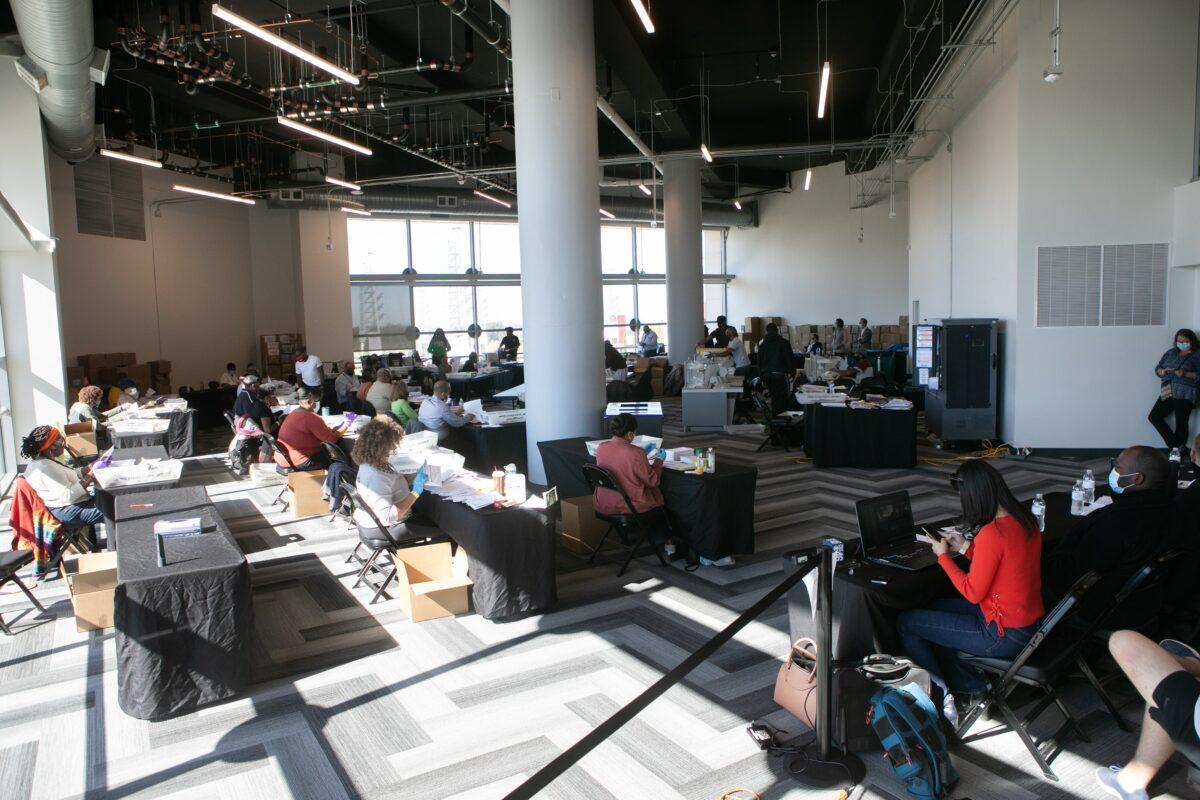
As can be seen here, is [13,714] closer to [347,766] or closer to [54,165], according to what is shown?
[347,766]

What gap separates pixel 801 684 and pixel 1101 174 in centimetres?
814

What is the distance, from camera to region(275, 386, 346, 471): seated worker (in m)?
7.50

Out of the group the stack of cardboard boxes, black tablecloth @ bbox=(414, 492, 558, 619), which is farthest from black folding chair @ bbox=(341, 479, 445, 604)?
the stack of cardboard boxes

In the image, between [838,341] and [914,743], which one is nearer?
[914,743]

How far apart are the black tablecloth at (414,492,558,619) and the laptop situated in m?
1.87

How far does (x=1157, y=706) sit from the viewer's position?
2727 millimetres

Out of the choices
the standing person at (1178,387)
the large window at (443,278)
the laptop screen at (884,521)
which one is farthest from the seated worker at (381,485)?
the large window at (443,278)

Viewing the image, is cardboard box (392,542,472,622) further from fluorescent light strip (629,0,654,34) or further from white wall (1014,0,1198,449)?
white wall (1014,0,1198,449)

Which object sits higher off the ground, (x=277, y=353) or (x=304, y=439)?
(x=277, y=353)

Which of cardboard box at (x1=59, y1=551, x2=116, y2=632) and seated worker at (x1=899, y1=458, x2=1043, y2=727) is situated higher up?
seated worker at (x1=899, y1=458, x2=1043, y2=727)

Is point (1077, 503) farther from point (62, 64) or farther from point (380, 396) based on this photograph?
point (62, 64)

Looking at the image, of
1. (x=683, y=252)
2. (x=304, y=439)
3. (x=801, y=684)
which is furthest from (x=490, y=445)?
(x=683, y=252)

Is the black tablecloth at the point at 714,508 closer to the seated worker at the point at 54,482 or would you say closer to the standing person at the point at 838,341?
the seated worker at the point at 54,482

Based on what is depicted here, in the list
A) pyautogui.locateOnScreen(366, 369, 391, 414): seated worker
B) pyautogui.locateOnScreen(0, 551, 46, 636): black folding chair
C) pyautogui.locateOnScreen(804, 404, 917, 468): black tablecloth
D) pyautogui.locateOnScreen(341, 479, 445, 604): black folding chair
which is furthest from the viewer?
pyautogui.locateOnScreen(366, 369, 391, 414): seated worker
